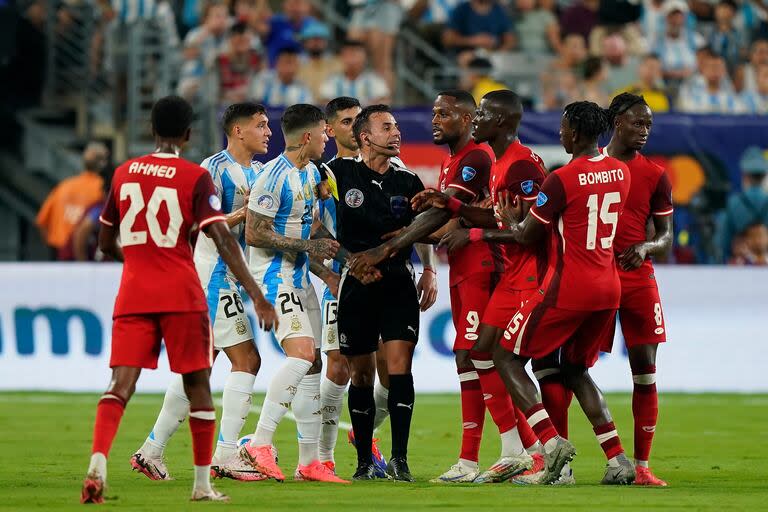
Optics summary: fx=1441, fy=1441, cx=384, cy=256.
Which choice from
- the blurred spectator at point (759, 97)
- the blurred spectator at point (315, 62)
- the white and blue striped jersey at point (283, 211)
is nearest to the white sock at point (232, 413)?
the white and blue striped jersey at point (283, 211)

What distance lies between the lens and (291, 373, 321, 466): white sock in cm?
984

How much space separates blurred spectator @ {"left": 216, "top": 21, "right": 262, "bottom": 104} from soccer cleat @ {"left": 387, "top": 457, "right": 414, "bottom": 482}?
1174cm

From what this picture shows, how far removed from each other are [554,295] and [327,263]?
6.75 feet

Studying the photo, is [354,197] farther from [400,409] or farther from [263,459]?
[263,459]

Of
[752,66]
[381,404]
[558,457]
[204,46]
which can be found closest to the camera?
[558,457]

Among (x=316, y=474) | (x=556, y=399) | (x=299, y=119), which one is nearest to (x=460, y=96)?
(x=299, y=119)

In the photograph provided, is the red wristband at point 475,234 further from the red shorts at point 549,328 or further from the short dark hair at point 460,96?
the short dark hair at point 460,96

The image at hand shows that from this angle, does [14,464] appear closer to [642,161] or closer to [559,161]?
[642,161]

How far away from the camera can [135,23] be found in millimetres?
21672

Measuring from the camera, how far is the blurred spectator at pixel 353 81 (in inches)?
794

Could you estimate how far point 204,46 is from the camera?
840 inches

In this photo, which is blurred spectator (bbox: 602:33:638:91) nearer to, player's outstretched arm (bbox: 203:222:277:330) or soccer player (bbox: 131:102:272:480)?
soccer player (bbox: 131:102:272:480)

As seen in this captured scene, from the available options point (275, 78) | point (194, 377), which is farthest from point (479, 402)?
point (275, 78)

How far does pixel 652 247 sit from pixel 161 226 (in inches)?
137
